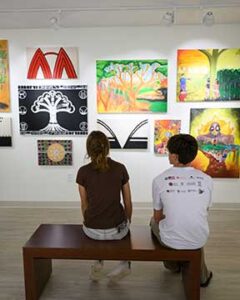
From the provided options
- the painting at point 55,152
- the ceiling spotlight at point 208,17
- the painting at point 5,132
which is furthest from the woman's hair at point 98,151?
the painting at point 5,132

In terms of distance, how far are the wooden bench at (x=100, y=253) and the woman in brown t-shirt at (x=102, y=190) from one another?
0.10m

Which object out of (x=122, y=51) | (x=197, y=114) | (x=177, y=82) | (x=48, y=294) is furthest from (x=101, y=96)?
(x=48, y=294)

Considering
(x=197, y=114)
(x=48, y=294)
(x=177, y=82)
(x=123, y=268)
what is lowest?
(x=48, y=294)

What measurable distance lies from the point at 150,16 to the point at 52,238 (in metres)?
2.80

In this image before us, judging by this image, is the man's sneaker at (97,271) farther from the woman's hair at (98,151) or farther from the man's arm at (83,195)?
the woman's hair at (98,151)

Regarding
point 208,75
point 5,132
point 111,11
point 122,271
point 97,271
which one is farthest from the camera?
point 5,132

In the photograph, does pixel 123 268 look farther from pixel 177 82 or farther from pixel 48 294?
pixel 177 82

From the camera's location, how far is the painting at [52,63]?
4242 millimetres

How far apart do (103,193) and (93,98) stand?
2.29 m

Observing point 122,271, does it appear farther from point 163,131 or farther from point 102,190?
point 163,131

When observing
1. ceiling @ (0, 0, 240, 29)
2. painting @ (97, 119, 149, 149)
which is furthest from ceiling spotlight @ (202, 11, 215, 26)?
painting @ (97, 119, 149, 149)

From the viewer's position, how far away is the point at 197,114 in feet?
14.0

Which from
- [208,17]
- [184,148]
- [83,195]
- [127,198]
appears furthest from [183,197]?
[208,17]

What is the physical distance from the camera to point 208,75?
4180 millimetres
